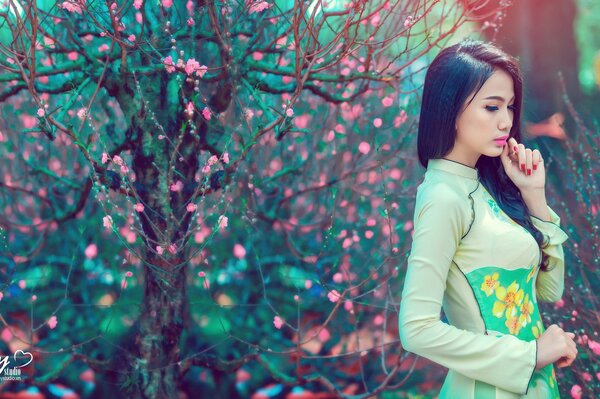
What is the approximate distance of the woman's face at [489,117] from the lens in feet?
4.51

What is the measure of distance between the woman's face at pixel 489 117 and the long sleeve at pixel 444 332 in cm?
18

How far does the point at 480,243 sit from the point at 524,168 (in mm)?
251

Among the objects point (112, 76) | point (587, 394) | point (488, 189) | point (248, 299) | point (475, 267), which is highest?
point (112, 76)

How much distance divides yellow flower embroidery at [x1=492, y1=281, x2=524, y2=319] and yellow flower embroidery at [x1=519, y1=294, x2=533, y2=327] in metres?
0.02

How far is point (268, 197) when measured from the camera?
4035mm

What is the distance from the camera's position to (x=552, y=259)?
1.48m

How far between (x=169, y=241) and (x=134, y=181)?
17.8 inches

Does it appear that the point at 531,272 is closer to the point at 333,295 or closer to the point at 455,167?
the point at 455,167

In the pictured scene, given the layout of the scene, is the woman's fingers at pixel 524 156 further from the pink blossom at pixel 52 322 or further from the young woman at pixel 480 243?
the pink blossom at pixel 52 322

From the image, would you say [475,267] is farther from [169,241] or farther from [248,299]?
[248,299]

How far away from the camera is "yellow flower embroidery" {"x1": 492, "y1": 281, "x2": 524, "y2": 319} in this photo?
1334mm

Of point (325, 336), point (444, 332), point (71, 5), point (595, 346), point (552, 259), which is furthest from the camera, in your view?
point (325, 336)

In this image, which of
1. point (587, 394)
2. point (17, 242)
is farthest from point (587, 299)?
point (17, 242)

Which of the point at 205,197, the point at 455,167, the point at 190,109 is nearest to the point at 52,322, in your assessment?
the point at 205,197
